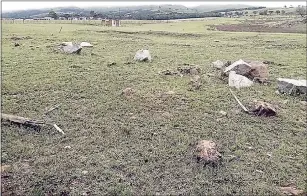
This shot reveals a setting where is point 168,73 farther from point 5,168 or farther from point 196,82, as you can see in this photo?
point 5,168

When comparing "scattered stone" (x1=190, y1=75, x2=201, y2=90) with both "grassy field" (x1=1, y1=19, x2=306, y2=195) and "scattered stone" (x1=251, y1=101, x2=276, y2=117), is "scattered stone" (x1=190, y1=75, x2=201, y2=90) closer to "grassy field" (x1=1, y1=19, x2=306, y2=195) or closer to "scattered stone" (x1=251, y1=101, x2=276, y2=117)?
"grassy field" (x1=1, y1=19, x2=306, y2=195)

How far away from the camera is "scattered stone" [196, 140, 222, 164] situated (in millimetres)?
7820

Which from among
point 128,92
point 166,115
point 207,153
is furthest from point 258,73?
point 207,153

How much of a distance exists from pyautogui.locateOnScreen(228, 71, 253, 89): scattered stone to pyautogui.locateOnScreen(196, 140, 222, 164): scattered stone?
4809 mm

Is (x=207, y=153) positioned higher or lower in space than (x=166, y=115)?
lower

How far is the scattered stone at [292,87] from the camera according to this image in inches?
482

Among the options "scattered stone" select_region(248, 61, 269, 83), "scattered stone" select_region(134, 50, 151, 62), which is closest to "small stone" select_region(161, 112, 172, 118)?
"scattered stone" select_region(248, 61, 269, 83)

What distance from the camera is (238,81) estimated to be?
12.9 m

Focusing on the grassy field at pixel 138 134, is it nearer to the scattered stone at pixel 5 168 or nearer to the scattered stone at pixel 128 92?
the scattered stone at pixel 5 168

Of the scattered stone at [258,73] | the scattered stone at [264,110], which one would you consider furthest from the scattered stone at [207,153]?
the scattered stone at [258,73]

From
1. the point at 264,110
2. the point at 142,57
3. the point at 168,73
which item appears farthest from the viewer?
the point at 142,57

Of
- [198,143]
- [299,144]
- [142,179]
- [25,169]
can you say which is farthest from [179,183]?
[299,144]

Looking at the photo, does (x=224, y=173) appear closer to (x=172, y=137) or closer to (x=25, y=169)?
(x=172, y=137)

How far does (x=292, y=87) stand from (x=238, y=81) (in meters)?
1.64
